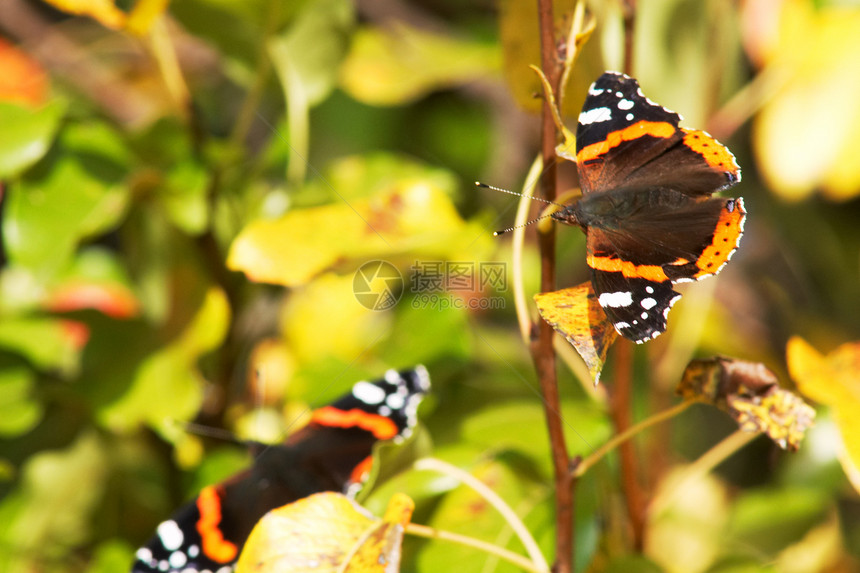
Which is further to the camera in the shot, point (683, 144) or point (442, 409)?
point (442, 409)

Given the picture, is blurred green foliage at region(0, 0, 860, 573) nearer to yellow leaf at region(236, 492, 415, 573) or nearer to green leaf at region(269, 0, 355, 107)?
green leaf at region(269, 0, 355, 107)

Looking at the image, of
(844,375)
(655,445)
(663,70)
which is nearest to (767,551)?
(655,445)

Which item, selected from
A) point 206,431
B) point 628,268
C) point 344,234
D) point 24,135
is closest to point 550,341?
point 628,268

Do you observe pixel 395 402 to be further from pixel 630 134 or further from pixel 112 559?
pixel 112 559

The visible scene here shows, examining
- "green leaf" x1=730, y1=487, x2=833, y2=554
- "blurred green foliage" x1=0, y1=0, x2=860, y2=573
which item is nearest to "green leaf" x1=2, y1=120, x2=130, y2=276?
"blurred green foliage" x1=0, y1=0, x2=860, y2=573

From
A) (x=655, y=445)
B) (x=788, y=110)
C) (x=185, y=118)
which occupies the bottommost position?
(x=655, y=445)

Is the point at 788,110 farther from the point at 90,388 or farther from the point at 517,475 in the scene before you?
the point at 90,388

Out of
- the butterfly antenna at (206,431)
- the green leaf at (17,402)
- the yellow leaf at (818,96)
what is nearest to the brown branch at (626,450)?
the butterfly antenna at (206,431)
